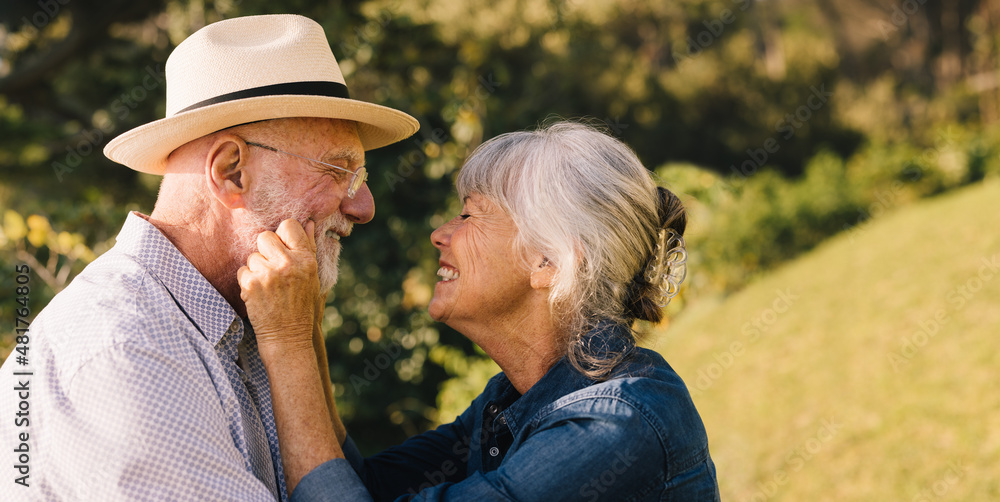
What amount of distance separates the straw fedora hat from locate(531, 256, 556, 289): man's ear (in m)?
0.68

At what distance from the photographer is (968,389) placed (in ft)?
20.2

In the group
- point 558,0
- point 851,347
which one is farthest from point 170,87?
point 851,347

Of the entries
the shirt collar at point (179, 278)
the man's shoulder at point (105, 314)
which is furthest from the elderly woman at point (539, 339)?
the man's shoulder at point (105, 314)

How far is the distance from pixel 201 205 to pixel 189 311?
1.03 ft

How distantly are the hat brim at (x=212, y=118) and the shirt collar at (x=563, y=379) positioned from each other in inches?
37.4

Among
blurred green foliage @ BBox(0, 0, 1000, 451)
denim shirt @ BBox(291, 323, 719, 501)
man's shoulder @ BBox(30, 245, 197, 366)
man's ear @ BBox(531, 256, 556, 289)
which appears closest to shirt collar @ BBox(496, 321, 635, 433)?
denim shirt @ BBox(291, 323, 719, 501)

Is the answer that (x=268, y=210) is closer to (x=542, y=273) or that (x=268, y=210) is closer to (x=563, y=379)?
(x=542, y=273)

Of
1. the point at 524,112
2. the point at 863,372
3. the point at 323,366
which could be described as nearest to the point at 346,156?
the point at 323,366

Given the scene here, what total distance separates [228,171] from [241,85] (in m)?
0.24

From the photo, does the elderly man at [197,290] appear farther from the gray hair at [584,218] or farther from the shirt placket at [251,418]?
the gray hair at [584,218]

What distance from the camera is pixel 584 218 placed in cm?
216

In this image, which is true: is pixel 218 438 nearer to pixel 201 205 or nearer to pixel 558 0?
pixel 201 205

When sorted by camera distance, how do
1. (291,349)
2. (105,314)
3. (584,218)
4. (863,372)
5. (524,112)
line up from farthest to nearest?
(863,372) → (524,112) → (584,218) → (291,349) → (105,314)

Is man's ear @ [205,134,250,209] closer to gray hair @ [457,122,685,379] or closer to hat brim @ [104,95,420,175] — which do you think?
hat brim @ [104,95,420,175]
